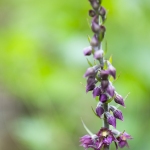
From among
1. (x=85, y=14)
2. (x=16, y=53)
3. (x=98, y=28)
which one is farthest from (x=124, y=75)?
(x=98, y=28)

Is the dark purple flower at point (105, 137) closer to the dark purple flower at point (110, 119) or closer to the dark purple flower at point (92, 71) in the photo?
the dark purple flower at point (110, 119)

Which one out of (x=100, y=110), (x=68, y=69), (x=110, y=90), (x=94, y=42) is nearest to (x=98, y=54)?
(x=94, y=42)

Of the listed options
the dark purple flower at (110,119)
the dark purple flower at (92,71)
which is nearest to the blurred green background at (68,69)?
the dark purple flower at (110,119)

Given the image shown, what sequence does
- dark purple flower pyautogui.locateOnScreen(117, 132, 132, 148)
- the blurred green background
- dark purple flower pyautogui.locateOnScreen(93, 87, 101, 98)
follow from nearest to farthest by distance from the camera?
dark purple flower pyautogui.locateOnScreen(93, 87, 101, 98), dark purple flower pyautogui.locateOnScreen(117, 132, 132, 148), the blurred green background

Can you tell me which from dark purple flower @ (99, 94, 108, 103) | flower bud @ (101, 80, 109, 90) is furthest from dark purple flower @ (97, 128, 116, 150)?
flower bud @ (101, 80, 109, 90)

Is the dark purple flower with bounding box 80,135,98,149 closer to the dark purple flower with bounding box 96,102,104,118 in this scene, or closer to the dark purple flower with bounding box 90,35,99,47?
the dark purple flower with bounding box 96,102,104,118

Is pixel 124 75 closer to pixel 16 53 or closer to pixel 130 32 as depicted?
pixel 130 32
